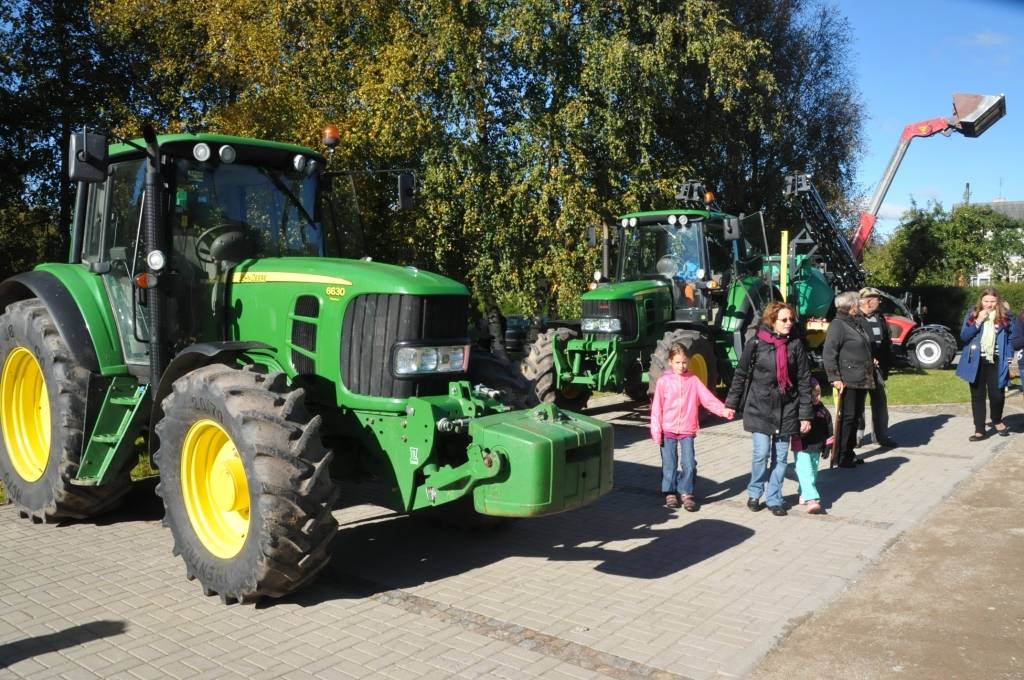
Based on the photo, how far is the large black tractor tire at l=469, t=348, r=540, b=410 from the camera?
596 centimetres

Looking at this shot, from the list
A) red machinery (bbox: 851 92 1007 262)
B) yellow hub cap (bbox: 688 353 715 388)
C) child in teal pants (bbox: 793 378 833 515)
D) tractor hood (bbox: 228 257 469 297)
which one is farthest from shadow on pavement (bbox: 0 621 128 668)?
red machinery (bbox: 851 92 1007 262)

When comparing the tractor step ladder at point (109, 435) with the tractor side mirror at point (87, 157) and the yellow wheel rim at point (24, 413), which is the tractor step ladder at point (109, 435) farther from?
the tractor side mirror at point (87, 157)

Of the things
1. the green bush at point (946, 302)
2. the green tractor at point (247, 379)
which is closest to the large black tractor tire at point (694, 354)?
the green tractor at point (247, 379)

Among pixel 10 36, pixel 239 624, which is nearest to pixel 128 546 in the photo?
pixel 239 624

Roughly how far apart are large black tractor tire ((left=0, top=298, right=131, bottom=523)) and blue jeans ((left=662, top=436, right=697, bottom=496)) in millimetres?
4122

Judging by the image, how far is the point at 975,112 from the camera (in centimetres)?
1916

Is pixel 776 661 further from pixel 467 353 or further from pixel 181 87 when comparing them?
pixel 181 87

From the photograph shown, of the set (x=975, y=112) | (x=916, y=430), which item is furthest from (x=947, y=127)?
(x=916, y=430)

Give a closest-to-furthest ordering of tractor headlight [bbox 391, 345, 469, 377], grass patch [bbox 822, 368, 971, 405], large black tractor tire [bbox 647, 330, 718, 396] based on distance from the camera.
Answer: tractor headlight [bbox 391, 345, 469, 377] → large black tractor tire [bbox 647, 330, 718, 396] → grass patch [bbox 822, 368, 971, 405]

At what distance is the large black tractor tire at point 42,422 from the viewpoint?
6121 millimetres

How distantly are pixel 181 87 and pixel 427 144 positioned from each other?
555cm

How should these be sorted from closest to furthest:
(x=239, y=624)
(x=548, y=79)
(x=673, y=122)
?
(x=239, y=624)
(x=548, y=79)
(x=673, y=122)

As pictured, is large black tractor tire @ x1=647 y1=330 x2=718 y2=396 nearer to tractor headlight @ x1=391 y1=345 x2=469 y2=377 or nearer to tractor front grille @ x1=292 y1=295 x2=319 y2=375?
tractor headlight @ x1=391 y1=345 x2=469 y2=377

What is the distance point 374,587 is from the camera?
5.35 meters
